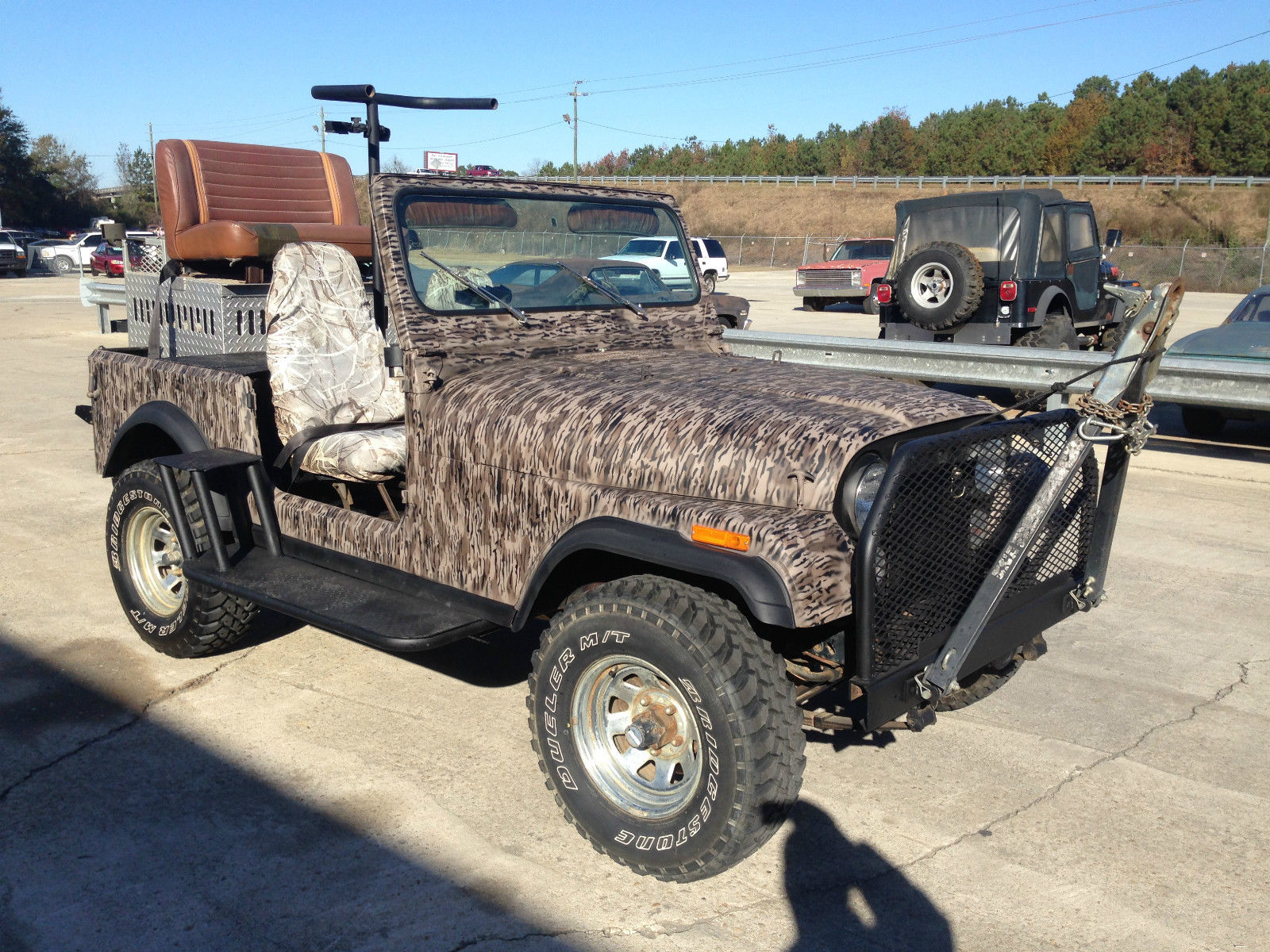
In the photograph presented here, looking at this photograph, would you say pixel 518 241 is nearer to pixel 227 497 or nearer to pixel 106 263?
pixel 227 497

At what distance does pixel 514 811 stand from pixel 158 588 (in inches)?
86.6

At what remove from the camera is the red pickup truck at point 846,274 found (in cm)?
2245

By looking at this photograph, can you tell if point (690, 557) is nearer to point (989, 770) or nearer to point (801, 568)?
point (801, 568)

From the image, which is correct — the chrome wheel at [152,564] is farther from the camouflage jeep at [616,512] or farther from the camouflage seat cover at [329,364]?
the camouflage seat cover at [329,364]

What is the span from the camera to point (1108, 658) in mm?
4523

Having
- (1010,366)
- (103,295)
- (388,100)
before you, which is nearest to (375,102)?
(388,100)

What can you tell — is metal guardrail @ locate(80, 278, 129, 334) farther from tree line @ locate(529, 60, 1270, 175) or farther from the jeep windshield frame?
tree line @ locate(529, 60, 1270, 175)

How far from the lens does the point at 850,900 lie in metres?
2.83

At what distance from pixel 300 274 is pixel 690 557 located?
2669 millimetres

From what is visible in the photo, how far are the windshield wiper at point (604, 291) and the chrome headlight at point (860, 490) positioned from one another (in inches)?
65.8

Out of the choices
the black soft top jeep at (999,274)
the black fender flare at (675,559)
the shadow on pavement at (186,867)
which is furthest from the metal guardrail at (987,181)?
the shadow on pavement at (186,867)

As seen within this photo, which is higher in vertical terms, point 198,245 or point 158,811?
point 198,245

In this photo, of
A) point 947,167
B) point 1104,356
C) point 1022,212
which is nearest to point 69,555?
point 1104,356

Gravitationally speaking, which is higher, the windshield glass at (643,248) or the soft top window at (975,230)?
the soft top window at (975,230)
